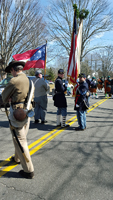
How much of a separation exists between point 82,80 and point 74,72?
1680 mm

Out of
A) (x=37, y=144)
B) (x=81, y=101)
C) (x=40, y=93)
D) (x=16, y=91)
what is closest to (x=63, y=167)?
(x=37, y=144)

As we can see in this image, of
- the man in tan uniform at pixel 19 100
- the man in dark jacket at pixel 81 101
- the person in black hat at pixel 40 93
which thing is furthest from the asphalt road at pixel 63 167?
the person in black hat at pixel 40 93

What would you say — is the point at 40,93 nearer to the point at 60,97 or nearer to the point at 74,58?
the point at 60,97

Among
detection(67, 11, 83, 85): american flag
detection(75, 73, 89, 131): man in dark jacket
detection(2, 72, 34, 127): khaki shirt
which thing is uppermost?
detection(67, 11, 83, 85): american flag

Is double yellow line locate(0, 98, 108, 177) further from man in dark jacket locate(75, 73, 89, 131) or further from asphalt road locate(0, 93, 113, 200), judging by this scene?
man in dark jacket locate(75, 73, 89, 131)

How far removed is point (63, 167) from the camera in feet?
11.5

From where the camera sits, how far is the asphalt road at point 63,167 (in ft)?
8.85

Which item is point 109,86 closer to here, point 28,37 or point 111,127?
point 28,37

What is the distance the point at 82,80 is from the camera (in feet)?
19.5

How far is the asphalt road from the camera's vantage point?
2697 millimetres

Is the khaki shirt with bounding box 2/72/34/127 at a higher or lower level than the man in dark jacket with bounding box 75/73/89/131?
higher

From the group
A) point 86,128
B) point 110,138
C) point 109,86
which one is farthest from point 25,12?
point 110,138

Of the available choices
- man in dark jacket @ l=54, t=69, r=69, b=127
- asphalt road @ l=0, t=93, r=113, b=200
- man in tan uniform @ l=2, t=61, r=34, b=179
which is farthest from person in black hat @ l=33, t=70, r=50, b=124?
man in tan uniform @ l=2, t=61, r=34, b=179

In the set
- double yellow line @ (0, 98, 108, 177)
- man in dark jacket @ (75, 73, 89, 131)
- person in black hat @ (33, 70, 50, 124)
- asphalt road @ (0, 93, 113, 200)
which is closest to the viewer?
asphalt road @ (0, 93, 113, 200)
